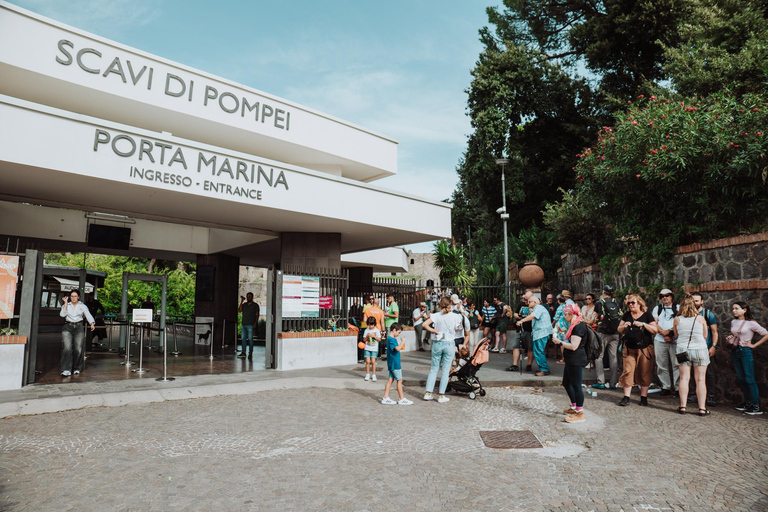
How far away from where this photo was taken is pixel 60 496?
418 centimetres

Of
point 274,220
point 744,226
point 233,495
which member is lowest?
point 233,495

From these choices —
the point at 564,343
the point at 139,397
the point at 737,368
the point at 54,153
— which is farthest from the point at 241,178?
the point at 737,368

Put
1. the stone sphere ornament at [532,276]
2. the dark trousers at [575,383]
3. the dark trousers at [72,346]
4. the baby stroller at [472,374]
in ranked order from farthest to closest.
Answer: the stone sphere ornament at [532,276] < the dark trousers at [72,346] < the baby stroller at [472,374] < the dark trousers at [575,383]

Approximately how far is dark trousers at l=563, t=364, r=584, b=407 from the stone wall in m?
3.43

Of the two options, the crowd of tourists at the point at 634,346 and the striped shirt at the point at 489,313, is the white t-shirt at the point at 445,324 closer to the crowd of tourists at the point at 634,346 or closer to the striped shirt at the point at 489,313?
the crowd of tourists at the point at 634,346

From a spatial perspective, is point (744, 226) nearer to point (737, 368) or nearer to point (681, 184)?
point (681, 184)

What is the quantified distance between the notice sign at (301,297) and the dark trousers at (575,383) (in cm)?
687

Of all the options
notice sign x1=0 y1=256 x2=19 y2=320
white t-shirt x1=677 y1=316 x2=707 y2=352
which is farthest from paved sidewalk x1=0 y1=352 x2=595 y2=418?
white t-shirt x1=677 y1=316 x2=707 y2=352

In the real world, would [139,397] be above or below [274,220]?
below

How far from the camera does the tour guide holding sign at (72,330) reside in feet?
31.5

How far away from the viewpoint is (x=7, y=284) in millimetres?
8578

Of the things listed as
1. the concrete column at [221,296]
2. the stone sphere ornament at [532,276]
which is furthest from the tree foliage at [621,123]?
the concrete column at [221,296]

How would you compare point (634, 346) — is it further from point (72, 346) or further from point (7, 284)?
point (7, 284)

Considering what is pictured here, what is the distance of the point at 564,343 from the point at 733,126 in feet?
17.4
